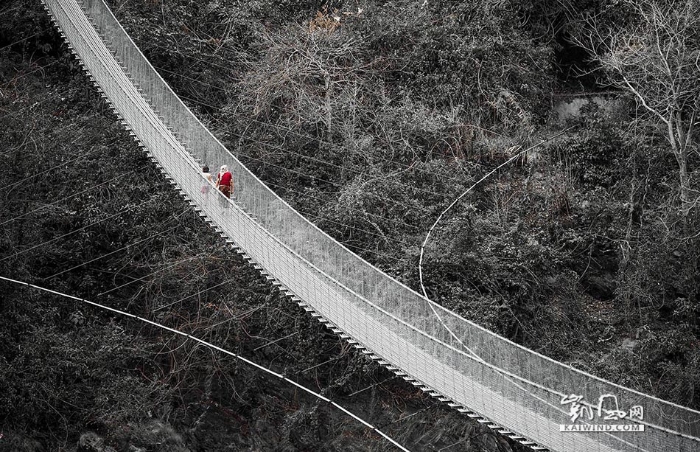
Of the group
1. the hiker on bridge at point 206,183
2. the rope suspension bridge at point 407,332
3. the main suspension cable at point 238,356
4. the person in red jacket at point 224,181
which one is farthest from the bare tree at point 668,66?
the hiker on bridge at point 206,183

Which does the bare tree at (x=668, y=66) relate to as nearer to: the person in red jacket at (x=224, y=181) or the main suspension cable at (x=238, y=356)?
the main suspension cable at (x=238, y=356)

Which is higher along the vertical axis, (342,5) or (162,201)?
(342,5)

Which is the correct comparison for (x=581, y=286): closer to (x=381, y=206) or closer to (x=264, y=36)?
(x=381, y=206)

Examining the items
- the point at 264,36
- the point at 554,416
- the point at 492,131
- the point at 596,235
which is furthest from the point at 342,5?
the point at 554,416

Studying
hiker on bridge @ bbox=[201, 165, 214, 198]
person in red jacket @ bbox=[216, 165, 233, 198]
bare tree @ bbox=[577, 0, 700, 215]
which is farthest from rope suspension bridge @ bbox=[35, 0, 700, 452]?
bare tree @ bbox=[577, 0, 700, 215]

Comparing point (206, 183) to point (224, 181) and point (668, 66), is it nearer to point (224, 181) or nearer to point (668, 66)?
point (224, 181)

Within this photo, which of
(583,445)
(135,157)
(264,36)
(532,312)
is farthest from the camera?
(264,36)

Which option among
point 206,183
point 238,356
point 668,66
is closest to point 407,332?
point 206,183
